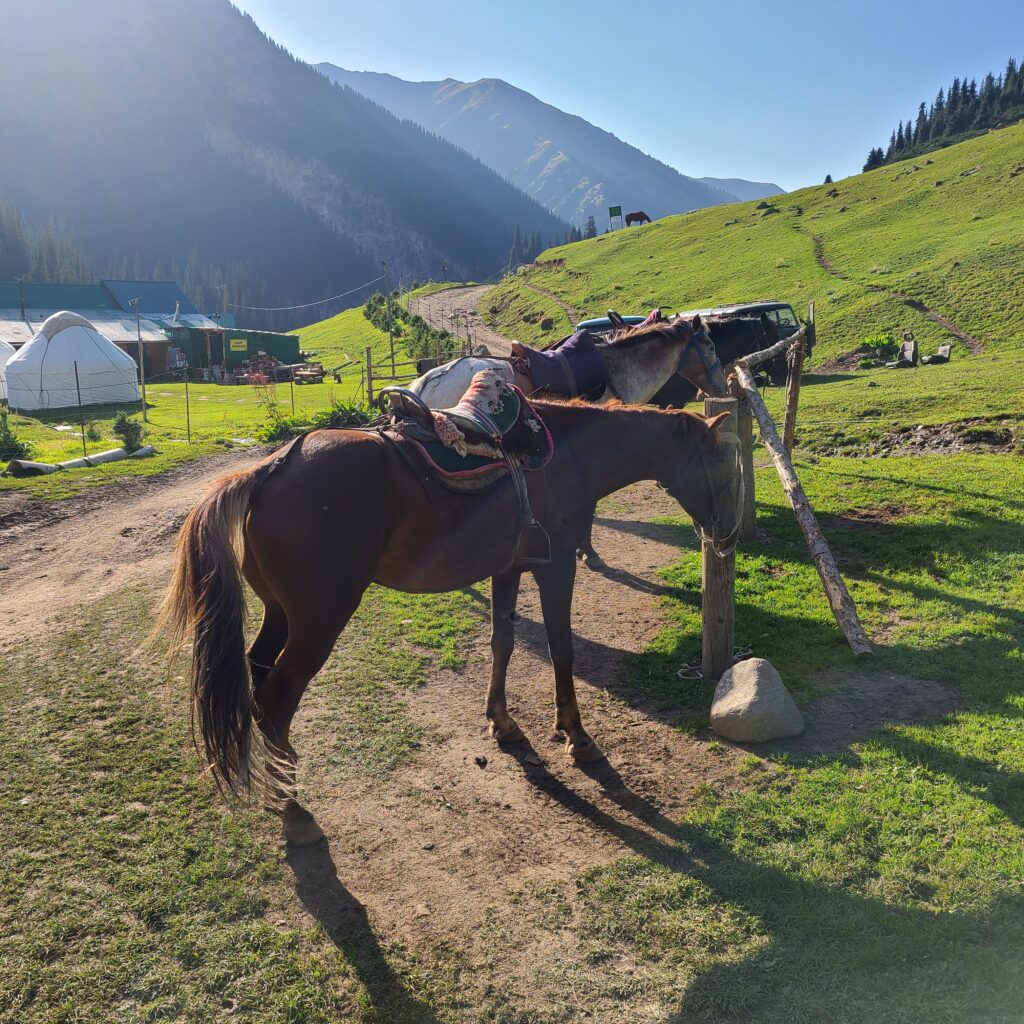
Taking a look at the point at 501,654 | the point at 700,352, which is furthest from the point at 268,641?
the point at 700,352

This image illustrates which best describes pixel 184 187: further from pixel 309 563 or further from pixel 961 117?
pixel 309 563

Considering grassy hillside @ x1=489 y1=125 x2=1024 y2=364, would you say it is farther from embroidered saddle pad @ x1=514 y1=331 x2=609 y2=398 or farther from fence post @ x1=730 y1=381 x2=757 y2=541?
embroidered saddle pad @ x1=514 y1=331 x2=609 y2=398

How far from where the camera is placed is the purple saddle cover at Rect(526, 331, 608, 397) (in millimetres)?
8047

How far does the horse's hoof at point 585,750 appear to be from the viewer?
5105mm

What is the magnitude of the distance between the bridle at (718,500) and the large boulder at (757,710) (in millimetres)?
1030

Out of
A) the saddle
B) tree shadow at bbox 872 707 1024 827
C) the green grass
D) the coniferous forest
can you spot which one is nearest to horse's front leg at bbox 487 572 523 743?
the saddle

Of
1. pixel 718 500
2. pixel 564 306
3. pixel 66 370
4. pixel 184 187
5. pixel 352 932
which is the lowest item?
pixel 352 932

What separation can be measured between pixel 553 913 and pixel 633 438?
10.6 ft

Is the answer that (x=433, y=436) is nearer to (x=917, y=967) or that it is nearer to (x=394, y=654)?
(x=394, y=654)

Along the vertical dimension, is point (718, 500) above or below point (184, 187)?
below

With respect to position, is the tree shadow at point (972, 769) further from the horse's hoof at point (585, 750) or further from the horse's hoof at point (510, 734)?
the horse's hoof at point (510, 734)

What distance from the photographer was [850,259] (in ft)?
133

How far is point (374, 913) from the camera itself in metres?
3.79

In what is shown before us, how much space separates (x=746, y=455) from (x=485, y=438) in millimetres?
5453
